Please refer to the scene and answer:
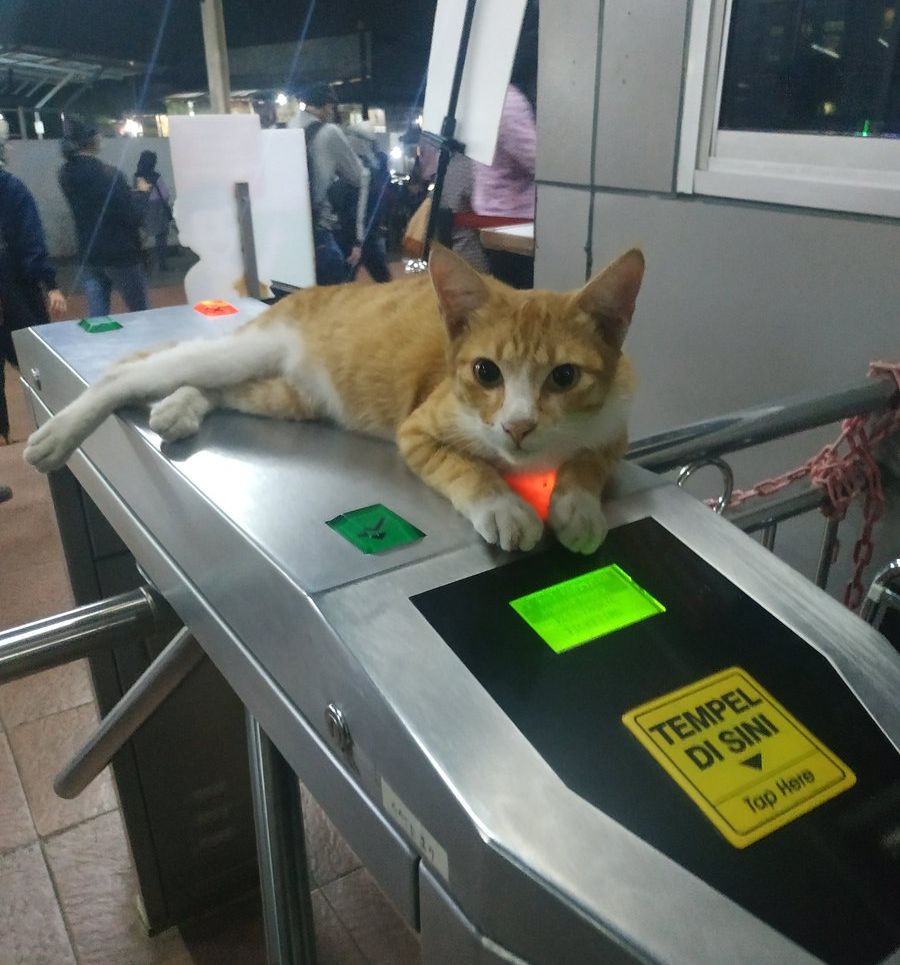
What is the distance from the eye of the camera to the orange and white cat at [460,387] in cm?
68

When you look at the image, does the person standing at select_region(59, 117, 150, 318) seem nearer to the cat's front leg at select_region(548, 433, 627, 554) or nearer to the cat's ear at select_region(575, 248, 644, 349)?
the cat's ear at select_region(575, 248, 644, 349)

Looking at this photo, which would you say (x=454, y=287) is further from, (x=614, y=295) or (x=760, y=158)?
(x=760, y=158)

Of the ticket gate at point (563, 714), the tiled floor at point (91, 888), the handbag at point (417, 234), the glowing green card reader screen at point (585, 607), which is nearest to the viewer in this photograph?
the ticket gate at point (563, 714)

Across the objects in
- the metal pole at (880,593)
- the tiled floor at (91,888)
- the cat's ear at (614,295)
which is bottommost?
the tiled floor at (91,888)

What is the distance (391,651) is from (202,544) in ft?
0.80

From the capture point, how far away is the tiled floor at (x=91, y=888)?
1.36 meters

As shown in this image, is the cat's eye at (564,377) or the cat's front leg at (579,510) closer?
the cat's front leg at (579,510)

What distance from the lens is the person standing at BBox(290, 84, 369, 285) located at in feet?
11.2

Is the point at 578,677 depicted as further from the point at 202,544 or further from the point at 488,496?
the point at 202,544

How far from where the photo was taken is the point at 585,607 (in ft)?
1.76

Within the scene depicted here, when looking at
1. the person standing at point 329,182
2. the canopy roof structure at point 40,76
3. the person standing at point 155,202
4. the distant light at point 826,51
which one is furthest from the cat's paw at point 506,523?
the canopy roof structure at point 40,76

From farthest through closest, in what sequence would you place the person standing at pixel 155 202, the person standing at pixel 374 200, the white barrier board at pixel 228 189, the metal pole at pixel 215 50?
the metal pole at pixel 215 50
the person standing at pixel 155 202
the person standing at pixel 374 200
the white barrier board at pixel 228 189

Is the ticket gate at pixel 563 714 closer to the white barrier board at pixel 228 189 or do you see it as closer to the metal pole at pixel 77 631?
the metal pole at pixel 77 631

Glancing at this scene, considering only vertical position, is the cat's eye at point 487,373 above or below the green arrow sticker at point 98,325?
above
